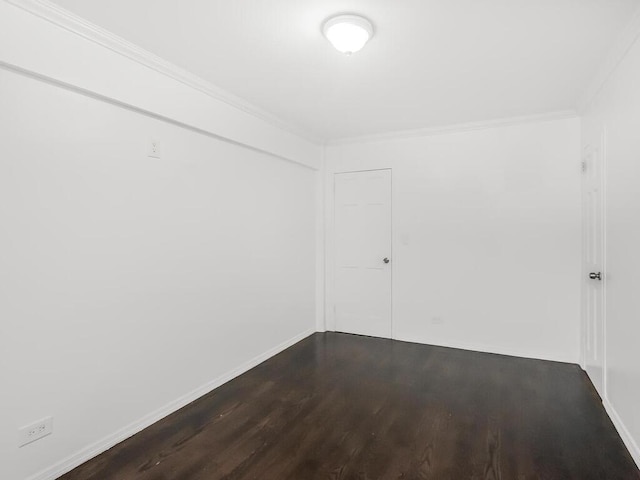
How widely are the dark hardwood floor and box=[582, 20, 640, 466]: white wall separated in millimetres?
235

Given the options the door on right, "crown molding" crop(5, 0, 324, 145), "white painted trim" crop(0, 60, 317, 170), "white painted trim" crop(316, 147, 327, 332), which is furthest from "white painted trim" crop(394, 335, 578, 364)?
"crown molding" crop(5, 0, 324, 145)

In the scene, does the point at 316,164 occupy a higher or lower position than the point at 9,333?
higher

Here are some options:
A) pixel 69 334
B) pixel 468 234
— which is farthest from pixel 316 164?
pixel 69 334

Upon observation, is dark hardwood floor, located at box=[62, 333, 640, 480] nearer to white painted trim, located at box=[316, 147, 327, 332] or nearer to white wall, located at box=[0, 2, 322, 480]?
white wall, located at box=[0, 2, 322, 480]

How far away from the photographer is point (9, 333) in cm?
185

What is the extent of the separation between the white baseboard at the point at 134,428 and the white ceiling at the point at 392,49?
8.13ft

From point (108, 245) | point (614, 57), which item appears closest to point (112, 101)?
point (108, 245)

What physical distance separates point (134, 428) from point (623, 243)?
341 cm

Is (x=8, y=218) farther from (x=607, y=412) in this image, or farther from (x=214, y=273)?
(x=607, y=412)

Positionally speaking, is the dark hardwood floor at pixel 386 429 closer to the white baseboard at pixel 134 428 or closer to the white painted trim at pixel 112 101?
the white baseboard at pixel 134 428

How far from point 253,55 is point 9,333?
2.16m

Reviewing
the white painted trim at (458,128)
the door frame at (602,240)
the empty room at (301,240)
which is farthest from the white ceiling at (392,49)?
the door frame at (602,240)

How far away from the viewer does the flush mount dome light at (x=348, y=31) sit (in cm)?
205

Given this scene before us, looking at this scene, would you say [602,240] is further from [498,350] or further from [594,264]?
[498,350]
